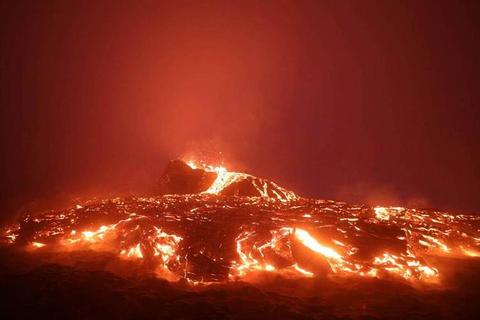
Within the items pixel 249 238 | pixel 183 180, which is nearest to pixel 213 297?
pixel 249 238

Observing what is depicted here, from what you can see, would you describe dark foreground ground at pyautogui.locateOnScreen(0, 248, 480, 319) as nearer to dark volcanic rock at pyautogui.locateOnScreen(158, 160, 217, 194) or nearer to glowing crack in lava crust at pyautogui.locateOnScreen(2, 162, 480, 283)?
glowing crack in lava crust at pyautogui.locateOnScreen(2, 162, 480, 283)

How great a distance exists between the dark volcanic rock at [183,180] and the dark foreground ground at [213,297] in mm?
23006

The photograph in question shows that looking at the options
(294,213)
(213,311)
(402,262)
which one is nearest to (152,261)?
(213,311)

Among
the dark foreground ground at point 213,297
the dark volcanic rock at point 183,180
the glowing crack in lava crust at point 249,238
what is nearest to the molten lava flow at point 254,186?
the dark volcanic rock at point 183,180

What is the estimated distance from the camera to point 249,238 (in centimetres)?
2152

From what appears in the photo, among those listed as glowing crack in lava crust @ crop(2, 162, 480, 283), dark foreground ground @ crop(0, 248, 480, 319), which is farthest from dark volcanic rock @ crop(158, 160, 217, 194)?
dark foreground ground @ crop(0, 248, 480, 319)

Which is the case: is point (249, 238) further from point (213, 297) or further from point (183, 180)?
point (183, 180)

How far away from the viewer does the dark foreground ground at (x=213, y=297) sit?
1404 cm

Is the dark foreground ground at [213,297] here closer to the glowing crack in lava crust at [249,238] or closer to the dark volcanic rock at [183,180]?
the glowing crack in lava crust at [249,238]

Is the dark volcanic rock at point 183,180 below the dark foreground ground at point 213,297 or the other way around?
the other way around

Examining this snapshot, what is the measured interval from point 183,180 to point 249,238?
23051 millimetres

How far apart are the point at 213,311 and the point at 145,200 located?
1990cm

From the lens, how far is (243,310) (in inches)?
566

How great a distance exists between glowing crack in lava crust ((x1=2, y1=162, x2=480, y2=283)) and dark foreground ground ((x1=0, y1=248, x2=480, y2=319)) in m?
1.27
